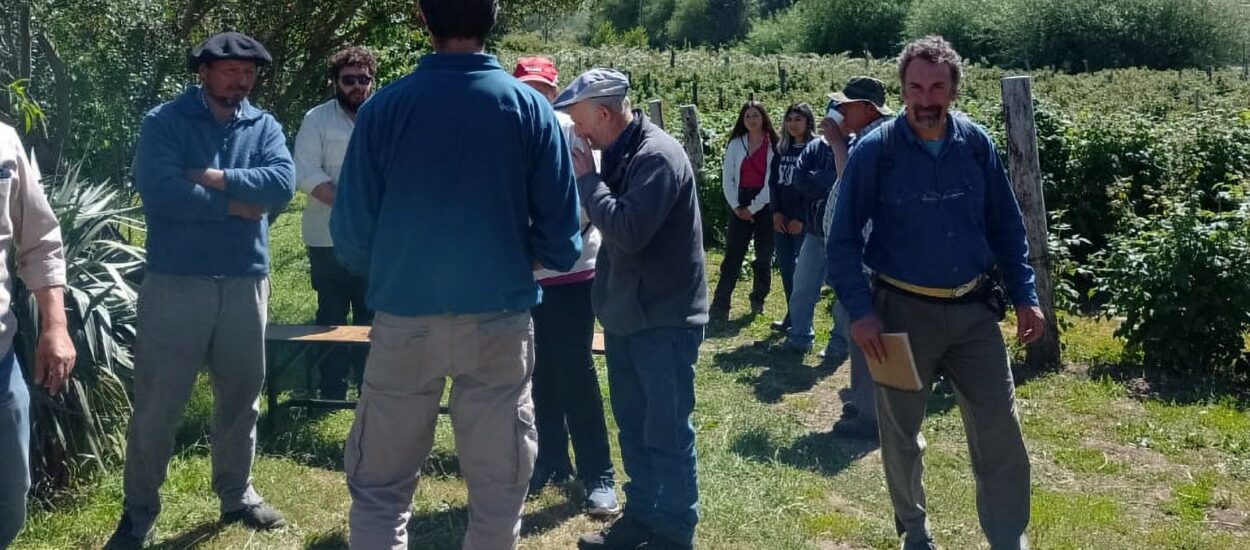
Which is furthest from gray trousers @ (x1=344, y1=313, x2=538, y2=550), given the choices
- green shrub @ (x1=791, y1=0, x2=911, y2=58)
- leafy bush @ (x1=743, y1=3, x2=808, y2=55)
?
green shrub @ (x1=791, y1=0, x2=911, y2=58)

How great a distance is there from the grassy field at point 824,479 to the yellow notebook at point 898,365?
868 mm

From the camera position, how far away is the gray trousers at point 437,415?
135 inches

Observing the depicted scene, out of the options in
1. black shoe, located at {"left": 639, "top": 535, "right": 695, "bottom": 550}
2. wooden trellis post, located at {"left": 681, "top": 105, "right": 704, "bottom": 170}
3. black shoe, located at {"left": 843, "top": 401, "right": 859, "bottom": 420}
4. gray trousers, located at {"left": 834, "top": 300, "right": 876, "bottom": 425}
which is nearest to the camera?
black shoe, located at {"left": 639, "top": 535, "right": 695, "bottom": 550}

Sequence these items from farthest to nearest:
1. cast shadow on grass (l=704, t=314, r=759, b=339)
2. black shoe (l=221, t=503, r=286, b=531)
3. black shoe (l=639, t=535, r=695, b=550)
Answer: cast shadow on grass (l=704, t=314, r=759, b=339) → black shoe (l=221, t=503, r=286, b=531) → black shoe (l=639, t=535, r=695, b=550)

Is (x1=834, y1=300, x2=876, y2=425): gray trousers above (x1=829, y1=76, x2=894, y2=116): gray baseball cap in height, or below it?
below

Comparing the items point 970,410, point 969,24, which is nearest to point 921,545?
point 970,410

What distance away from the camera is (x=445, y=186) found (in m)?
3.34

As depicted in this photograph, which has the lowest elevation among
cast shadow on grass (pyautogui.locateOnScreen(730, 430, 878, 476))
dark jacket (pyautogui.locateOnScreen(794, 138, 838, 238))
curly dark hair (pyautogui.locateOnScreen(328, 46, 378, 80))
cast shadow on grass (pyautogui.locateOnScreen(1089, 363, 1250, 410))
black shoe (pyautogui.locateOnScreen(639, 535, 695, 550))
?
cast shadow on grass (pyautogui.locateOnScreen(1089, 363, 1250, 410))

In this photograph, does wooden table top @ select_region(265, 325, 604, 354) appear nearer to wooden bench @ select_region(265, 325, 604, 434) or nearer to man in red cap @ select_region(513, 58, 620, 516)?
wooden bench @ select_region(265, 325, 604, 434)

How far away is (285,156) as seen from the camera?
15.2 feet

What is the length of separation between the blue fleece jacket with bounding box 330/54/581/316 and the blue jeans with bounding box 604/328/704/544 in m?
1.03

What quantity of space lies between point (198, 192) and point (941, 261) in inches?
97.8

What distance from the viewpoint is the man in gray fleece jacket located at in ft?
13.9

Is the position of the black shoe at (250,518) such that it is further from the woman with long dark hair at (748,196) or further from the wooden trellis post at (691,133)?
the wooden trellis post at (691,133)
